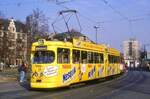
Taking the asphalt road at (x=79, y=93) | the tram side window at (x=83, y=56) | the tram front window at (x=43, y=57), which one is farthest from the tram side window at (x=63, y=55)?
the tram side window at (x=83, y=56)

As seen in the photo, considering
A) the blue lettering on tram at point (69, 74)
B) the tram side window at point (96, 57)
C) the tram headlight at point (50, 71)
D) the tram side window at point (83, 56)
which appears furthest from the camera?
the tram side window at point (96, 57)

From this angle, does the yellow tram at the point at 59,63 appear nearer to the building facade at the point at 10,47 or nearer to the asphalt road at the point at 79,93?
the asphalt road at the point at 79,93

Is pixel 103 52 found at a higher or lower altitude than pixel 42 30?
lower

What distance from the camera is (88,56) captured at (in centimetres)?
2956

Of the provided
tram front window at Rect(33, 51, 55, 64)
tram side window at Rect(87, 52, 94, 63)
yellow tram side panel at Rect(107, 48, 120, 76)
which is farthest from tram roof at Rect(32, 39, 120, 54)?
yellow tram side panel at Rect(107, 48, 120, 76)

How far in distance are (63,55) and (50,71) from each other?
60.6 inches

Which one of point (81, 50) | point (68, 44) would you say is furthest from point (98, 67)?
point (68, 44)

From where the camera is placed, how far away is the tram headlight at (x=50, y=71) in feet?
78.8

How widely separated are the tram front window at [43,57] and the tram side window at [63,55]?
1.36 feet

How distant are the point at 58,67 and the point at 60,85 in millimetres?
1091

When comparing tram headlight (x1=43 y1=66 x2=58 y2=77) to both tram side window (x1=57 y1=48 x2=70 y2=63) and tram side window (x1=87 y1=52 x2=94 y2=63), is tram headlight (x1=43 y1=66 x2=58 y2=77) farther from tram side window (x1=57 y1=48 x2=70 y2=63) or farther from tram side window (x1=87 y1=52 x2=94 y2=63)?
tram side window (x1=87 y1=52 x2=94 y2=63)

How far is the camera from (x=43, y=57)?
968 inches

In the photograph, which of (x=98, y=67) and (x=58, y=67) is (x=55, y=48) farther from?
(x=98, y=67)

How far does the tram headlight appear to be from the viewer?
24016 millimetres
